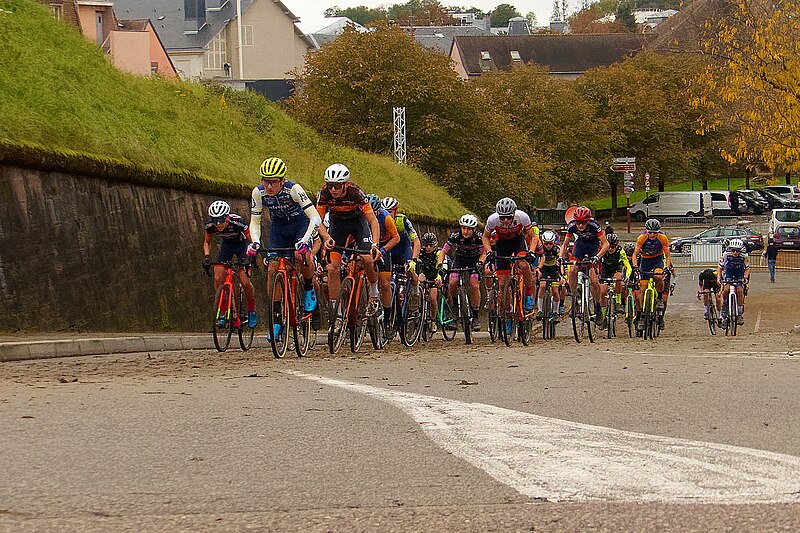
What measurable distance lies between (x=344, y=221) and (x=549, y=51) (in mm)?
125436

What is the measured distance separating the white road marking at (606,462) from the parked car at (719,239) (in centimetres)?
5169

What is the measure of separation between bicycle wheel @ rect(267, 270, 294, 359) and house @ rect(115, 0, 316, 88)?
7397 centimetres

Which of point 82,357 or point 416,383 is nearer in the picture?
point 416,383

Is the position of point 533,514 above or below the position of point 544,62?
below

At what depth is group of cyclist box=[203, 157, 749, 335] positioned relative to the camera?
1420 centimetres

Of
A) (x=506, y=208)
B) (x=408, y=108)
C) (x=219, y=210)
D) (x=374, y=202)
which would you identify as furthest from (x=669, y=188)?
(x=219, y=210)

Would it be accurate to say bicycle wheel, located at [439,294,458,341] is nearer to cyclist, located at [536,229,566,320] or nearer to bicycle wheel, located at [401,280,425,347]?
bicycle wheel, located at [401,280,425,347]

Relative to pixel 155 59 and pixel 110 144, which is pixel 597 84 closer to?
pixel 155 59

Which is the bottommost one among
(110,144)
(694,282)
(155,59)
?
(694,282)

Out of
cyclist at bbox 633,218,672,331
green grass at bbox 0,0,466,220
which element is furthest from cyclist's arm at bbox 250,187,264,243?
cyclist at bbox 633,218,672,331

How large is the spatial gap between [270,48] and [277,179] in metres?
83.7

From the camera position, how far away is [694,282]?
4822 cm

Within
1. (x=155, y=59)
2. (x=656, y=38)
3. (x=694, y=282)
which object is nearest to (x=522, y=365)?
(x=694, y=282)

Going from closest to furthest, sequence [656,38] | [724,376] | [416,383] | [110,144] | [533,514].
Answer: [533,514], [416,383], [724,376], [110,144], [656,38]
